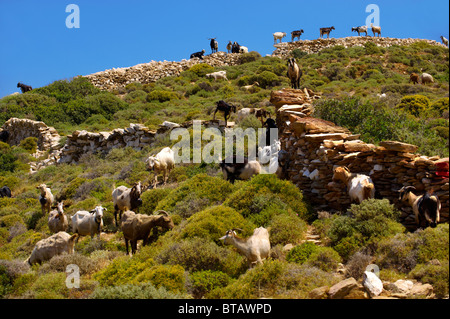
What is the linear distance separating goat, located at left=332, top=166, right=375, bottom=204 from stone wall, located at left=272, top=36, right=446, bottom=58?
137 feet

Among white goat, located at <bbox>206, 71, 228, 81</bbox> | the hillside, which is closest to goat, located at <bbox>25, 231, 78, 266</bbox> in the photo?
the hillside

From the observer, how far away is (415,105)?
20.1 m

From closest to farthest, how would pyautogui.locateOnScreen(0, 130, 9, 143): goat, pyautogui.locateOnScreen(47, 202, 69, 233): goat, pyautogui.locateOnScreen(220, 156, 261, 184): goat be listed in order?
1. pyautogui.locateOnScreen(47, 202, 69, 233): goat
2. pyautogui.locateOnScreen(220, 156, 261, 184): goat
3. pyautogui.locateOnScreen(0, 130, 9, 143): goat

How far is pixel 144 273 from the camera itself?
7723mm

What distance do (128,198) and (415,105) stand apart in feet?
50.6

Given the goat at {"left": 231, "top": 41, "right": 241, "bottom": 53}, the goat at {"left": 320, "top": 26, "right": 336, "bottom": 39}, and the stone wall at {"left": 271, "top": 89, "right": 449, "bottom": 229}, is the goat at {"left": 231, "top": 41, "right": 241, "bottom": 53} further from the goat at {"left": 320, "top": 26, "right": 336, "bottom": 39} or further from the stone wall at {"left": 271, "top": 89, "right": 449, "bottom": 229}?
the stone wall at {"left": 271, "top": 89, "right": 449, "bottom": 229}

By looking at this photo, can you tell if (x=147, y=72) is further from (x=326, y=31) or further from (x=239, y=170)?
(x=239, y=170)

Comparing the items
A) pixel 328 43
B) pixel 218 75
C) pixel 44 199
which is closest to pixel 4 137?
pixel 44 199

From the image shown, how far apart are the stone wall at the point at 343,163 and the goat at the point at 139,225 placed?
4359mm

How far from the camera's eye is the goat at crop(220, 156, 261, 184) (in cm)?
1333

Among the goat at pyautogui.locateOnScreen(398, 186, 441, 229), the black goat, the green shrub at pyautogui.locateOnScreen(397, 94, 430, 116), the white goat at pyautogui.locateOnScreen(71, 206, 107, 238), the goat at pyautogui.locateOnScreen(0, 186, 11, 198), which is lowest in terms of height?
the white goat at pyautogui.locateOnScreen(71, 206, 107, 238)

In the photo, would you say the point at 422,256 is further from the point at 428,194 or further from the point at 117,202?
the point at 117,202
